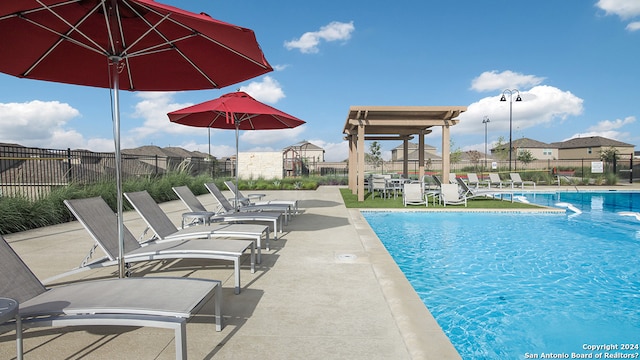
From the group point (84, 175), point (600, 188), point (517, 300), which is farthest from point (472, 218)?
point (600, 188)

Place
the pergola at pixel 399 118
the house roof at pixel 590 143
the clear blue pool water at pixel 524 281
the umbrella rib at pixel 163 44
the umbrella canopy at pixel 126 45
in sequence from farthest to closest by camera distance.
→ the house roof at pixel 590 143 < the pergola at pixel 399 118 < the clear blue pool water at pixel 524 281 < the umbrella rib at pixel 163 44 < the umbrella canopy at pixel 126 45

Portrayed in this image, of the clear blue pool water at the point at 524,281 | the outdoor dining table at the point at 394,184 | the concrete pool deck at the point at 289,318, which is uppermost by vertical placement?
the outdoor dining table at the point at 394,184

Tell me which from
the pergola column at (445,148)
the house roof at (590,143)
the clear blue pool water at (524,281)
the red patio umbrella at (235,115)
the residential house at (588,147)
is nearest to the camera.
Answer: the clear blue pool water at (524,281)

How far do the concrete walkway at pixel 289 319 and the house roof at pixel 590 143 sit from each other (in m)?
69.7

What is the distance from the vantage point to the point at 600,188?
18875 millimetres

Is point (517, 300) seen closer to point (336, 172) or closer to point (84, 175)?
point (84, 175)

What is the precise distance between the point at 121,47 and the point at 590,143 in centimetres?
7432

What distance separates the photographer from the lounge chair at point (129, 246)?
10.9 ft

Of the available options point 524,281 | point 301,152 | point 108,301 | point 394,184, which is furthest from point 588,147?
point 108,301

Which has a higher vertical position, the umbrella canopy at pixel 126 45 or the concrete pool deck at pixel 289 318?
the umbrella canopy at pixel 126 45

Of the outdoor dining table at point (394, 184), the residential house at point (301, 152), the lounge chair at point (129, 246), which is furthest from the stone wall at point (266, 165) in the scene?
the lounge chair at point (129, 246)

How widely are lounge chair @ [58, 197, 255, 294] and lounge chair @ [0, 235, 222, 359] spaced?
2.58 ft

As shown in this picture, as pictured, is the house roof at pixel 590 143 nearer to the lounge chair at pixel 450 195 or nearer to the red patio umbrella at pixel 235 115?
the lounge chair at pixel 450 195

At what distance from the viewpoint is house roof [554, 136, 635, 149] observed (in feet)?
187
